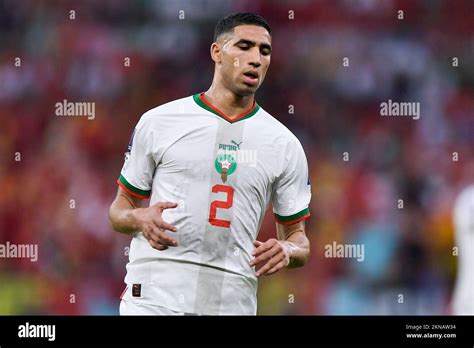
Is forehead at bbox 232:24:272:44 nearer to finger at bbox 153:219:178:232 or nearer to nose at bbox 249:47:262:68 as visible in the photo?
nose at bbox 249:47:262:68

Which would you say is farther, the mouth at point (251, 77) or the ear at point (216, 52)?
the ear at point (216, 52)

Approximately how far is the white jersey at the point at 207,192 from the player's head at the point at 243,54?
0.17m

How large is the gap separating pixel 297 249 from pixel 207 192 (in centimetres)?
54

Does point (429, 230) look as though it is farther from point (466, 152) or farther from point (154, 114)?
point (154, 114)

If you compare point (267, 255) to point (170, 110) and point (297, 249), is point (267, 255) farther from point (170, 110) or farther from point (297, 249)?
point (170, 110)

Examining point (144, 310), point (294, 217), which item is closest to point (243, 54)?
point (294, 217)

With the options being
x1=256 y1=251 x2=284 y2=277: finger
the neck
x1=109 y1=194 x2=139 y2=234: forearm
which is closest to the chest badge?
the neck

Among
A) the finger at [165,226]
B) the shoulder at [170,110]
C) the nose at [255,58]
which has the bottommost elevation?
the finger at [165,226]

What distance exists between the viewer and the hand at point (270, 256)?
4227 mm

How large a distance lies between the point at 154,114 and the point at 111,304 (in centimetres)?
405

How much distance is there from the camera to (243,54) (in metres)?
4.87

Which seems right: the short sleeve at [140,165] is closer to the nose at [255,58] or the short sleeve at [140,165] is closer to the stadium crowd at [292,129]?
the nose at [255,58]

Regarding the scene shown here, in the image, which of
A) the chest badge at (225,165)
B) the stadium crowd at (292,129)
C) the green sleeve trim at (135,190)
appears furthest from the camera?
the stadium crowd at (292,129)

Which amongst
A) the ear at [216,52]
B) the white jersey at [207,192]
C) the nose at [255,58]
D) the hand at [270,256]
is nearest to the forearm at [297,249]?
the white jersey at [207,192]
